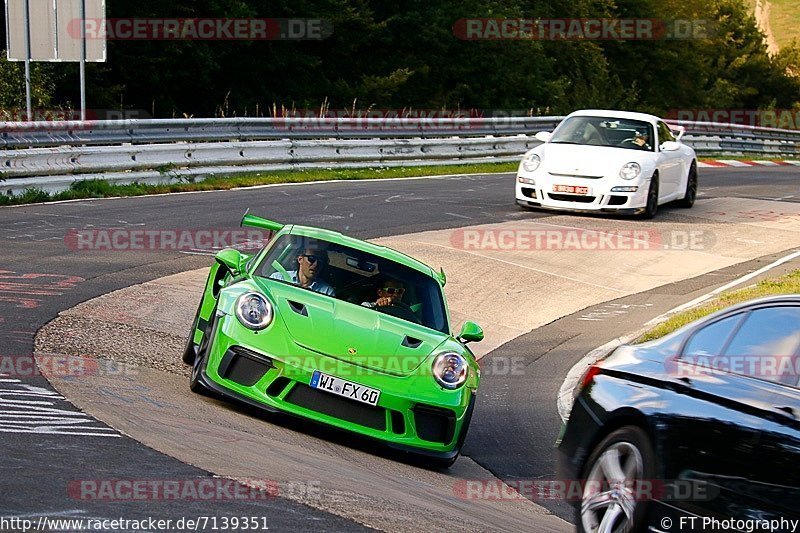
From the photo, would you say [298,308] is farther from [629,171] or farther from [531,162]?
[629,171]

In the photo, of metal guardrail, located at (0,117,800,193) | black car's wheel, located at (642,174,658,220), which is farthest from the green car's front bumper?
black car's wheel, located at (642,174,658,220)

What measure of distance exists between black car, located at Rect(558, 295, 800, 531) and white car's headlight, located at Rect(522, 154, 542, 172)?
42.8 ft

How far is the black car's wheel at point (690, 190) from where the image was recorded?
21.2 metres

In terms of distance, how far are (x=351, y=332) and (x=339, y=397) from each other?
1.81 feet

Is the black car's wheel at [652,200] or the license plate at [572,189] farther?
the black car's wheel at [652,200]

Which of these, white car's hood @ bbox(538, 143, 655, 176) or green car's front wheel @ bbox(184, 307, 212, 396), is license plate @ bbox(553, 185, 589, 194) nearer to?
white car's hood @ bbox(538, 143, 655, 176)

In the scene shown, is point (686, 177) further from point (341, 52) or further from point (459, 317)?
point (341, 52)

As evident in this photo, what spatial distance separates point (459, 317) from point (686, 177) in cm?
919

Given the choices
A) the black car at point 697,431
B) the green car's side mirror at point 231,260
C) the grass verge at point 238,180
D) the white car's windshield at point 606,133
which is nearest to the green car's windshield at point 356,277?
the green car's side mirror at point 231,260

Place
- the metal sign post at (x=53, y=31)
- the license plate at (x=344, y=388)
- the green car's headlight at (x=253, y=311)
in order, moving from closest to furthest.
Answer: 1. the license plate at (x=344, y=388)
2. the green car's headlight at (x=253, y=311)
3. the metal sign post at (x=53, y=31)

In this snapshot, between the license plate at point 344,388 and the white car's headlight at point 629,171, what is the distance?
11906 mm

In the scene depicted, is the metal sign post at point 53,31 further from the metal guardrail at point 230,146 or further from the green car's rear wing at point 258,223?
the green car's rear wing at point 258,223

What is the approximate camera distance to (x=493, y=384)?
10492 millimetres

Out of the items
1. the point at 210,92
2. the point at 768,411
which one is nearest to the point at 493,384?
the point at 768,411
